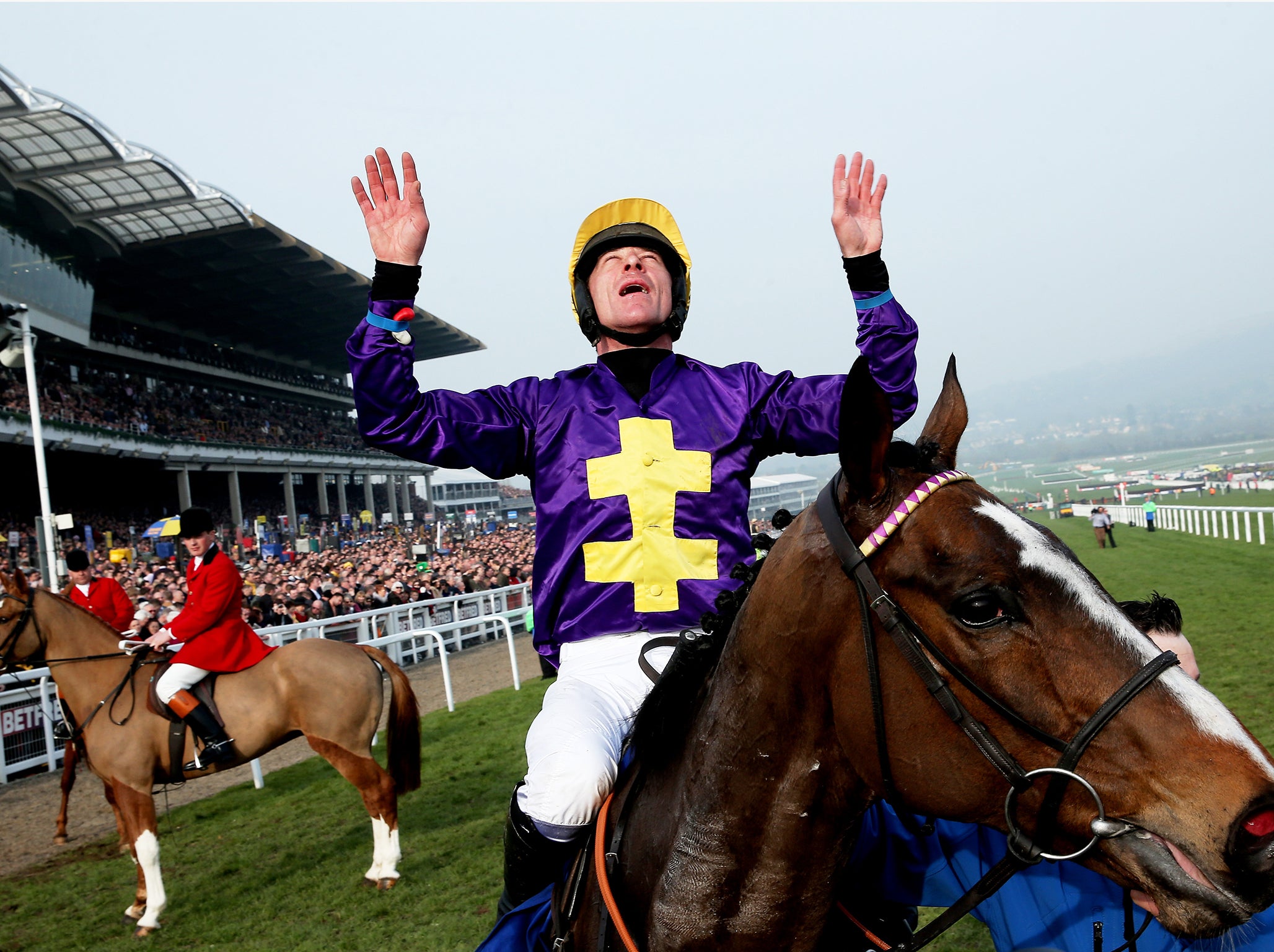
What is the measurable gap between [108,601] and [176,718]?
316cm

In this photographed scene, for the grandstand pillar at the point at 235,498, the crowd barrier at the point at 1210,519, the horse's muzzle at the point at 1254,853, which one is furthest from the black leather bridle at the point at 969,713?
the grandstand pillar at the point at 235,498

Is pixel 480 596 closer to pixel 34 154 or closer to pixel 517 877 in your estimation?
pixel 517 877

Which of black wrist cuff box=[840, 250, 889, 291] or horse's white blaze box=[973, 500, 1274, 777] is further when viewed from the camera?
black wrist cuff box=[840, 250, 889, 291]

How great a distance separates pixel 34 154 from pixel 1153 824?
2720 centimetres

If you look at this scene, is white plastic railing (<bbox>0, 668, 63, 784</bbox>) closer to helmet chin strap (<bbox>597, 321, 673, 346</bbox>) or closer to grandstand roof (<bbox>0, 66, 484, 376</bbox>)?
helmet chin strap (<bbox>597, 321, 673, 346</bbox>)

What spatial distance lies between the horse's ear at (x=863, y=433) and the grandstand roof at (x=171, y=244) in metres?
23.1

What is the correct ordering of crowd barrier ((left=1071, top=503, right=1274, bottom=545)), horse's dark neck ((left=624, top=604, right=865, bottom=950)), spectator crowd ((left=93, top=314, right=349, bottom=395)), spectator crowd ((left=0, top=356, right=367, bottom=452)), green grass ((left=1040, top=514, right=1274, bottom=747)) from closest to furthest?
horse's dark neck ((left=624, top=604, right=865, bottom=950))
green grass ((left=1040, top=514, right=1274, bottom=747))
crowd barrier ((left=1071, top=503, right=1274, bottom=545))
spectator crowd ((left=0, top=356, right=367, bottom=452))
spectator crowd ((left=93, top=314, right=349, bottom=395))

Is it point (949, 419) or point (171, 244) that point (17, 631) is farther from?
point (171, 244)

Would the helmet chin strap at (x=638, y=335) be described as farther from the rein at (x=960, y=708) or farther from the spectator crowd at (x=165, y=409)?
the spectator crowd at (x=165, y=409)

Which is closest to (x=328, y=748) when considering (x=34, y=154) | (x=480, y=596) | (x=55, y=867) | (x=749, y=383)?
(x=55, y=867)

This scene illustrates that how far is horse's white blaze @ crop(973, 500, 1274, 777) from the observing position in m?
1.11

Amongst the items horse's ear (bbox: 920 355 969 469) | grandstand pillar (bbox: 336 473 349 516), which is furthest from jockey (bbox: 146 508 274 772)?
grandstand pillar (bbox: 336 473 349 516)

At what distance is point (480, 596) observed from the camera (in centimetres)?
1576

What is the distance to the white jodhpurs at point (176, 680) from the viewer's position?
18.1 feet
